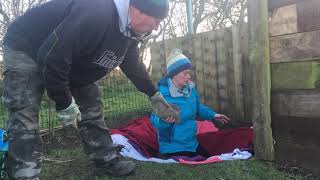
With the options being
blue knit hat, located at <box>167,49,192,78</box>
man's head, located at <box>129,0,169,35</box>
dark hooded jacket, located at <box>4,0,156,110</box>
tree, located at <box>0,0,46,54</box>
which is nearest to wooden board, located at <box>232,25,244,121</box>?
blue knit hat, located at <box>167,49,192,78</box>

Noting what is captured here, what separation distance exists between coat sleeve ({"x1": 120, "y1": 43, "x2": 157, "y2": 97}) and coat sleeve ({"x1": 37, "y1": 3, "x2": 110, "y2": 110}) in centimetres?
87

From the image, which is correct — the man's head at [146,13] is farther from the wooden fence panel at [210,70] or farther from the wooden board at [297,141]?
the wooden fence panel at [210,70]

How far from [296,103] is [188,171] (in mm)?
1130

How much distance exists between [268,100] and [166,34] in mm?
9949

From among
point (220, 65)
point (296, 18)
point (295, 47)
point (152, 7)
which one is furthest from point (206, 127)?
point (152, 7)

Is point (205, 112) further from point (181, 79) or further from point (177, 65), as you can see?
point (177, 65)

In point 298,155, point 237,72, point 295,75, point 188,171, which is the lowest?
point 188,171

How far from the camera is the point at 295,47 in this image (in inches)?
144

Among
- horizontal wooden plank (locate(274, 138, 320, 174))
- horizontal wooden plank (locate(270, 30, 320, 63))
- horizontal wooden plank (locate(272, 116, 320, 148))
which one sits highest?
horizontal wooden plank (locate(270, 30, 320, 63))

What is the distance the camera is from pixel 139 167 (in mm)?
4145

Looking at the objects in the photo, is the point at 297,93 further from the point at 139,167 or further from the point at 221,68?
the point at 221,68

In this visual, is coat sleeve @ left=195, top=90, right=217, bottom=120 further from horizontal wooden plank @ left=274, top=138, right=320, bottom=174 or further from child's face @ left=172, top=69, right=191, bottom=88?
horizontal wooden plank @ left=274, top=138, right=320, bottom=174

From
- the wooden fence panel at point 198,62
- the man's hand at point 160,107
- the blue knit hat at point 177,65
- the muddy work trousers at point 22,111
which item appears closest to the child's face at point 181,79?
the blue knit hat at point 177,65

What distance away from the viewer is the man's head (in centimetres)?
285
